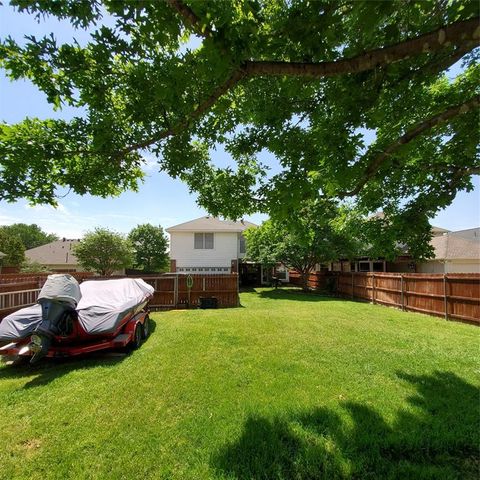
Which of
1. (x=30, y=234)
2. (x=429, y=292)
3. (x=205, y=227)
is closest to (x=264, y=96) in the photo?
(x=429, y=292)

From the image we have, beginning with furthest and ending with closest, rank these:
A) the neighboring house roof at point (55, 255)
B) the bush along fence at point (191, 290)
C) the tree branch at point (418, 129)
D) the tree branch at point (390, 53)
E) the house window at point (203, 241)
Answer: the neighboring house roof at point (55, 255) → the house window at point (203, 241) → the bush along fence at point (191, 290) → the tree branch at point (418, 129) → the tree branch at point (390, 53)

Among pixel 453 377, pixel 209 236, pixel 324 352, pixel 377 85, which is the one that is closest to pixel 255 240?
pixel 209 236

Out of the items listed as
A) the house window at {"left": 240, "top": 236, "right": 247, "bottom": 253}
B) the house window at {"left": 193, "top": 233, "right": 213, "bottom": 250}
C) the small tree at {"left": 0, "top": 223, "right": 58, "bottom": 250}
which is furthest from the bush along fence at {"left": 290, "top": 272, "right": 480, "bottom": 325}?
the small tree at {"left": 0, "top": 223, "right": 58, "bottom": 250}

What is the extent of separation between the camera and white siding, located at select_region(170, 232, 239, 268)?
23859 mm

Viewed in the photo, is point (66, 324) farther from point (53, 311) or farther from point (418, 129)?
point (418, 129)

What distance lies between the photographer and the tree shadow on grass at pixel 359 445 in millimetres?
2957

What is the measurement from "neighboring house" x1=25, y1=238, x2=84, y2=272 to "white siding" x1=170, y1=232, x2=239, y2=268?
1567 centimetres

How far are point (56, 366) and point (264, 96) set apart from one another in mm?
6411

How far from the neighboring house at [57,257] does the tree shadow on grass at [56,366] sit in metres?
29.9

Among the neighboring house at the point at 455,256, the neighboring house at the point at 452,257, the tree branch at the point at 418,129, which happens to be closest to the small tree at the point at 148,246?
the neighboring house at the point at 452,257

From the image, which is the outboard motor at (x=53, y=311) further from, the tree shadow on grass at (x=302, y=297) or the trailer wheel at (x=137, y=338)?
the tree shadow on grass at (x=302, y=297)

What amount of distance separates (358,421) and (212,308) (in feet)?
37.4

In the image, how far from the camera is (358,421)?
3.79 metres

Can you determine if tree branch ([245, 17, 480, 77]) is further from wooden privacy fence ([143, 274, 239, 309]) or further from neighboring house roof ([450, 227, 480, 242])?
neighboring house roof ([450, 227, 480, 242])
